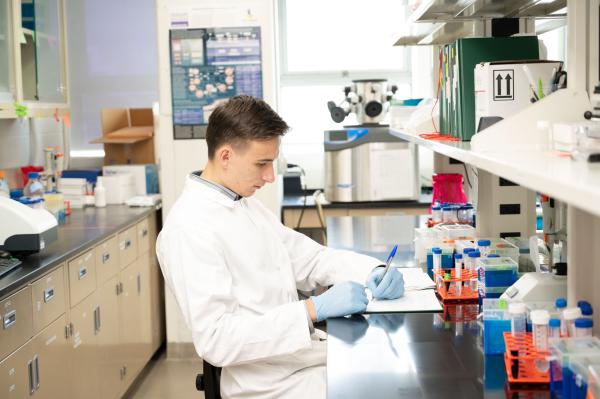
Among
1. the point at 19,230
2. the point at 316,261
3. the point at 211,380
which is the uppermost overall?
the point at 19,230

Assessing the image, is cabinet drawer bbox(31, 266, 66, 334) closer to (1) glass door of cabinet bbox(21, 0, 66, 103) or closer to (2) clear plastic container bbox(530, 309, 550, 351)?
(1) glass door of cabinet bbox(21, 0, 66, 103)

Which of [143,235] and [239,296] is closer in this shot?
[239,296]

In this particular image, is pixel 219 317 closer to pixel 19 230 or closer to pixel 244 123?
pixel 244 123

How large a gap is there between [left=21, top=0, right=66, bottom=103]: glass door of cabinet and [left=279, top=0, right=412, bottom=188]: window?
154cm

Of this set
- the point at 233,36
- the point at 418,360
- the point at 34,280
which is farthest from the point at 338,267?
the point at 233,36

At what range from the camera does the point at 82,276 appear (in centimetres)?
307

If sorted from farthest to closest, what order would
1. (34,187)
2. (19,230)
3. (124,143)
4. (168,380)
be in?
(124,143) → (168,380) → (34,187) → (19,230)

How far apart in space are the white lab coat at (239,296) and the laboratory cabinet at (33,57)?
1.80 metres

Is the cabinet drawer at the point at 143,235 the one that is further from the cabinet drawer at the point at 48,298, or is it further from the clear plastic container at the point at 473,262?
the clear plastic container at the point at 473,262

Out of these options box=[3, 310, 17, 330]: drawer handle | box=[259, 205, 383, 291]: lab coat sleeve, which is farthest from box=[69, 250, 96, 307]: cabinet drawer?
box=[259, 205, 383, 291]: lab coat sleeve

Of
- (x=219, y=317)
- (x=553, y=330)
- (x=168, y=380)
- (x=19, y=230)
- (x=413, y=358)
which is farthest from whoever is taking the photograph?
(x=168, y=380)

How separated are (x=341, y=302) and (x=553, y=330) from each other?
64 centimetres

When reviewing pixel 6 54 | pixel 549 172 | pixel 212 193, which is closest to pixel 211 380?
pixel 212 193

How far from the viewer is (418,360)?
1.62 m
